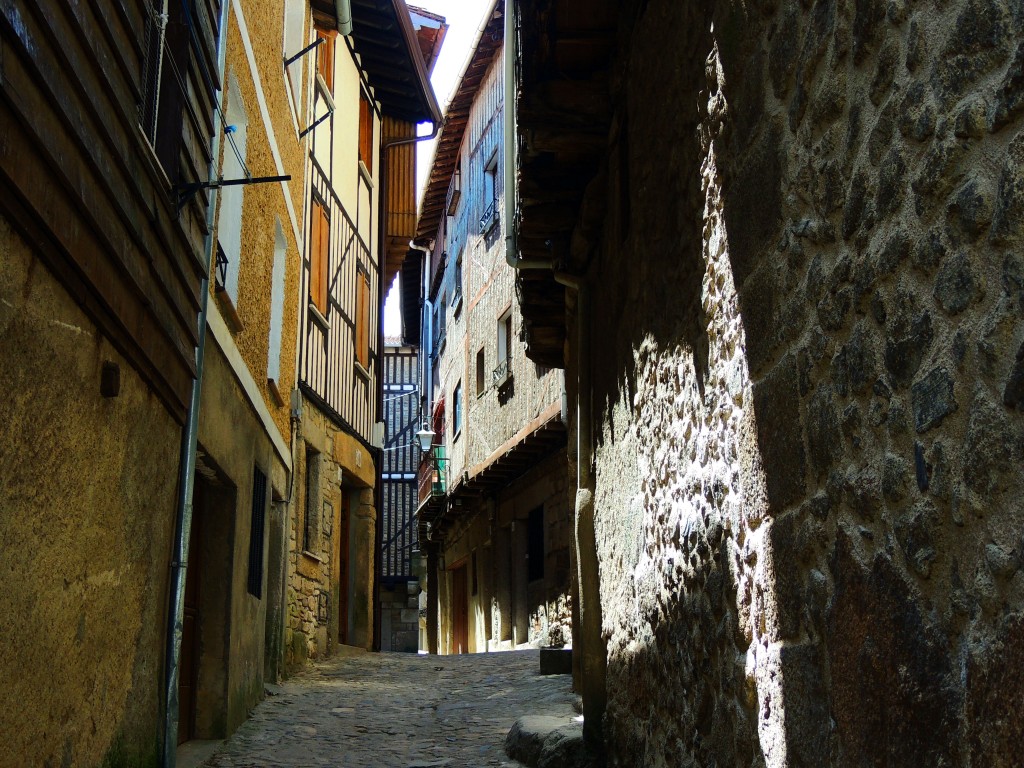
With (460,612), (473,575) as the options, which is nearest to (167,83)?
(473,575)

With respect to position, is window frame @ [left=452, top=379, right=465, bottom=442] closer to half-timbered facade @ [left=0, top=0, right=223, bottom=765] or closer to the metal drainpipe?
the metal drainpipe

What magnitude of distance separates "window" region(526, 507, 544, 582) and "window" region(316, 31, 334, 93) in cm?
557

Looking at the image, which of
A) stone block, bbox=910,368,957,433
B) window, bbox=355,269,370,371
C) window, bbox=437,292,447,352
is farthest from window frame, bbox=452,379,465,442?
stone block, bbox=910,368,957,433

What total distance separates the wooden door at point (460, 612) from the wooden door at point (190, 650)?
12.1 m

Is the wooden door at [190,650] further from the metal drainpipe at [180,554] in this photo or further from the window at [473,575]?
the window at [473,575]

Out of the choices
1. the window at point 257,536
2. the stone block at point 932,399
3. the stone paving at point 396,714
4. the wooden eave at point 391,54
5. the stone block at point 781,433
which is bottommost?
the stone paving at point 396,714

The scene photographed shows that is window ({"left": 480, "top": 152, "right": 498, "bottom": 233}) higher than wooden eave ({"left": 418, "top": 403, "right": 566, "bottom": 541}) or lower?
higher

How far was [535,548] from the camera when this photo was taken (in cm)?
1446

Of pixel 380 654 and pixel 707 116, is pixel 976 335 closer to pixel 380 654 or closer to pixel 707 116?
pixel 707 116

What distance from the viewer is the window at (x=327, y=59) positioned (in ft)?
40.8


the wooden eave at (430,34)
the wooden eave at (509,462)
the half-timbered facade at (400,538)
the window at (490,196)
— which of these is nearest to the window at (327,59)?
the window at (490,196)

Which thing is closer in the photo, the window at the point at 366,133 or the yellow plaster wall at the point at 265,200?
the yellow plaster wall at the point at 265,200

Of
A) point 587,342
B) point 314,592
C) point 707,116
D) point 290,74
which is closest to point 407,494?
point 314,592

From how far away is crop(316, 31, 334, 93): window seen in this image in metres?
12.4
